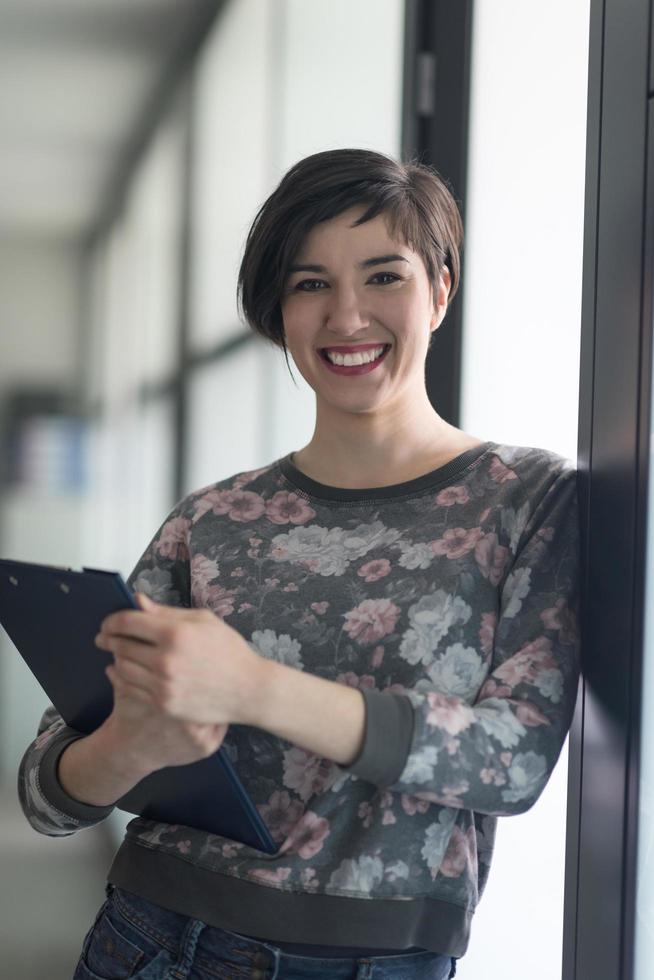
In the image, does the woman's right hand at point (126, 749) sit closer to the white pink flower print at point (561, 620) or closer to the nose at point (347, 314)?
the white pink flower print at point (561, 620)

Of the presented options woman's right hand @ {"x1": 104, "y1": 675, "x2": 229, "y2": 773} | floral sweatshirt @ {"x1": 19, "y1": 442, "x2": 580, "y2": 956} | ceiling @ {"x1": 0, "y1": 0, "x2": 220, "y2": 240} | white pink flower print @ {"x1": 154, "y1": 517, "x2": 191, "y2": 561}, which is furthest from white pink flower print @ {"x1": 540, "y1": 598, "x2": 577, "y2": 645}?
ceiling @ {"x1": 0, "y1": 0, "x2": 220, "y2": 240}

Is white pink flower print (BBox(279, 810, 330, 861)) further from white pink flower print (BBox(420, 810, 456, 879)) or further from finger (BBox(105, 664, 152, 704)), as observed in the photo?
finger (BBox(105, 664, 152, 704))

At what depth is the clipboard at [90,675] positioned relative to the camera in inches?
38.7

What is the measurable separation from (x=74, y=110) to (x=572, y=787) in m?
1.37

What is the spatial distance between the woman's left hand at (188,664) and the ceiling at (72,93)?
46.1 inches

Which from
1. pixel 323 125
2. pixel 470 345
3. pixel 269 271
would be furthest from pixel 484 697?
pixel 323 125

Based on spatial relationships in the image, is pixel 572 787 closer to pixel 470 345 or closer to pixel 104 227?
pixel 470 345

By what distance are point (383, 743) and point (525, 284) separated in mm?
801

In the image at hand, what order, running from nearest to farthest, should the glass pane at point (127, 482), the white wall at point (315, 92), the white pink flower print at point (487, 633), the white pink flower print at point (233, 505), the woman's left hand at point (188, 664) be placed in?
the woman's left hand at point (188, 664)
the white pink flower print at point (487, 633)
the white pink flower print at point (233, 505)
the glass pane at point (127, 482)
the white wall at point (315, 92)

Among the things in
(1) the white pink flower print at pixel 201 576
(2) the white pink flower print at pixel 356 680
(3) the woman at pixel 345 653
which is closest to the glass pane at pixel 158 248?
(3) the woman at pixel 345 653

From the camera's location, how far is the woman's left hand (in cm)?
89

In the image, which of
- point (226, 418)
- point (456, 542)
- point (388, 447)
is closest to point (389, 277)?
point (388, 447)

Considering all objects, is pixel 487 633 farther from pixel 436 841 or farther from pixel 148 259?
pixel 148 259

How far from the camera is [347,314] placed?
47.4 inches
